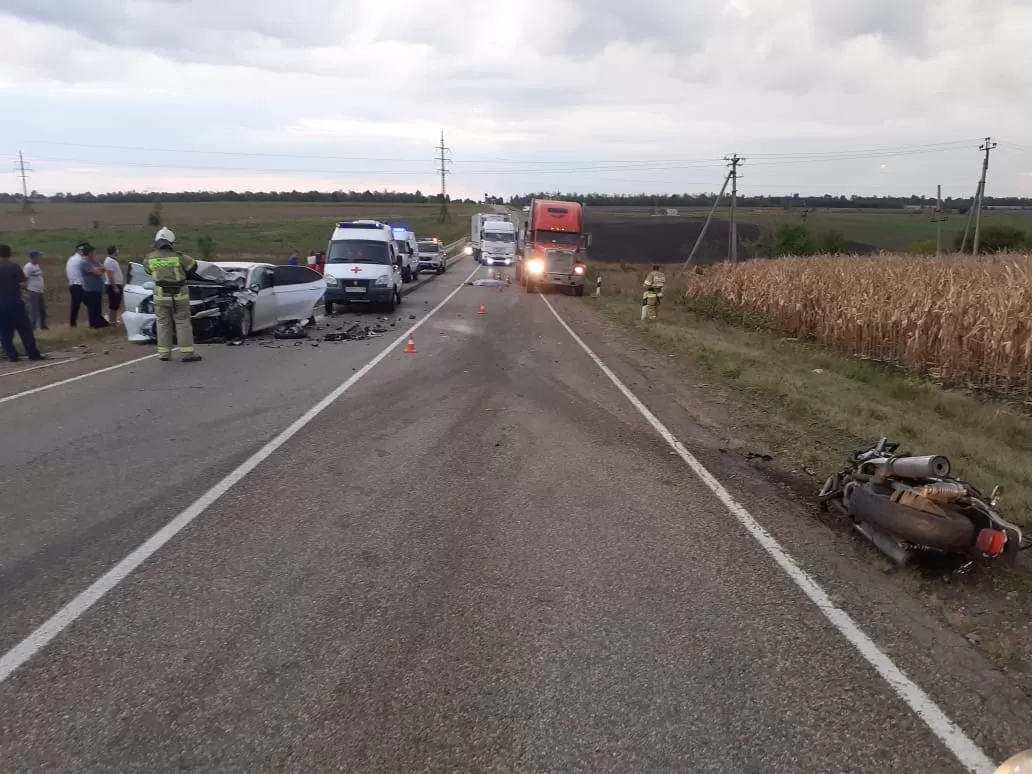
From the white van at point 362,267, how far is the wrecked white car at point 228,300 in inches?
132

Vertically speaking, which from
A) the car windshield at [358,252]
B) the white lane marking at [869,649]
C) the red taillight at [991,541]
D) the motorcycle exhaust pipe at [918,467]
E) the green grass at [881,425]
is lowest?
the green grass at [881,425]

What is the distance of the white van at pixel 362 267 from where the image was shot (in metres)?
22.1

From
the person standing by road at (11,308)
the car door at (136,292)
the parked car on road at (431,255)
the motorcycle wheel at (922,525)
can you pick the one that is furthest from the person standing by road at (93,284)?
the parked car on road at (431,255)

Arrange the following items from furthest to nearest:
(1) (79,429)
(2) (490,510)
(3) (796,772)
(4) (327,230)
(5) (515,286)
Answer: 1. (4) (327,230)
2. (5) (515,286)
3. (1) (79,429)
4. (2) (490,510)
5. (3) (796,772)

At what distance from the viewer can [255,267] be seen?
16.8 m

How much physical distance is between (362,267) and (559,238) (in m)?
11.4

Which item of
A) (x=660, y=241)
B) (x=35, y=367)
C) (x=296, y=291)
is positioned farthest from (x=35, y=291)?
(x=660, y=241)

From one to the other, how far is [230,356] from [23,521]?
861cm

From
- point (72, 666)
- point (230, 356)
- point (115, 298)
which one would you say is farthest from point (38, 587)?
point (115, 298)

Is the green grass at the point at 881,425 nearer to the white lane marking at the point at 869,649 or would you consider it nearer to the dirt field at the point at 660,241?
the white lane marking at the point at 869,649

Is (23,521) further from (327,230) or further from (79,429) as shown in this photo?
(327,230)

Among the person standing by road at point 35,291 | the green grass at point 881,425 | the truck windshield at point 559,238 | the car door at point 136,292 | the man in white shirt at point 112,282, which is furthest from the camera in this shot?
the truck windshield at point 559,238

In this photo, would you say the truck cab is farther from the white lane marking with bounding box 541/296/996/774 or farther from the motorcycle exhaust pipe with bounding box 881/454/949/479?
the motorcycle exhaust pipe with bounding box 881/454/949/479

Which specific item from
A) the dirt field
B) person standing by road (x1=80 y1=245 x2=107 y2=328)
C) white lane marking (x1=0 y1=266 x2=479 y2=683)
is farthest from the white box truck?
white lane marking (x1=0 y1=266 x2=479 y2=683)
